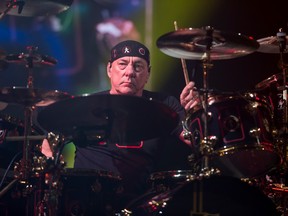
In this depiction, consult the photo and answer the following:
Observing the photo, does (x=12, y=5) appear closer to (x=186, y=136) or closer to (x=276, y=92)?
(x=186, y=136)

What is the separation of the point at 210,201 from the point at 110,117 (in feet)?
1.99

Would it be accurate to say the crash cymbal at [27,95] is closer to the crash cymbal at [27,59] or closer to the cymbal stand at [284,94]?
the crash cymbal at [27,59]

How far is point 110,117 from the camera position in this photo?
241 cm

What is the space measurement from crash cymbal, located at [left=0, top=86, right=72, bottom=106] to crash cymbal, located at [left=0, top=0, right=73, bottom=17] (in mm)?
757

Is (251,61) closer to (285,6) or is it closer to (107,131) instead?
(285,6)

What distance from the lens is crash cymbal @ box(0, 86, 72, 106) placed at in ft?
8.41

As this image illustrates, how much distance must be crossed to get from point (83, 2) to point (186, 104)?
64.6 inches

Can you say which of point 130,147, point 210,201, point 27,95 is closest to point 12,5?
point 27,95

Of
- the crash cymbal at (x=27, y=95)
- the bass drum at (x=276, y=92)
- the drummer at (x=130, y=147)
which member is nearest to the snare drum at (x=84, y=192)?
the drummer at (x=130, y=147)

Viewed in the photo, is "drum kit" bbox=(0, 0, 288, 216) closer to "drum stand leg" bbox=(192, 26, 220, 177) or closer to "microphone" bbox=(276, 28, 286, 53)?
"drum stand leg" bbox=(192, 26, 220, 177)

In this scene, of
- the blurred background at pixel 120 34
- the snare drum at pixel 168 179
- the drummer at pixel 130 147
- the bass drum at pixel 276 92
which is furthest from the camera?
the blurred background at pixel 120 34

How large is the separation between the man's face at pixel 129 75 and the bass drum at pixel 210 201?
44.5 inches

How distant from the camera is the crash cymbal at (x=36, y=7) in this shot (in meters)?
3.22

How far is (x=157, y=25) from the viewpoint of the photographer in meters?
4.25
